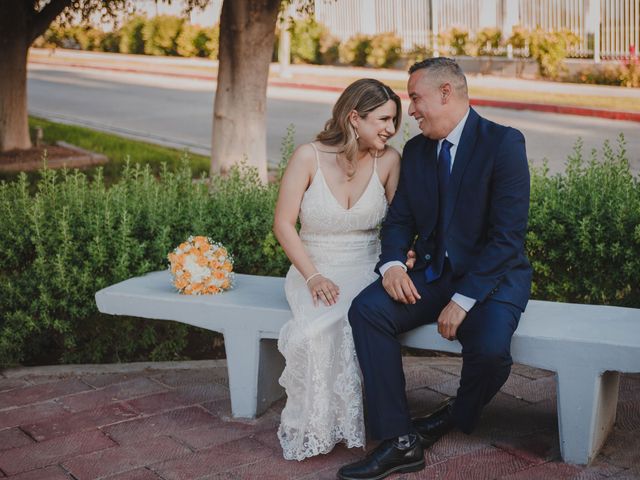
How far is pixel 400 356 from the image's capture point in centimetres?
403

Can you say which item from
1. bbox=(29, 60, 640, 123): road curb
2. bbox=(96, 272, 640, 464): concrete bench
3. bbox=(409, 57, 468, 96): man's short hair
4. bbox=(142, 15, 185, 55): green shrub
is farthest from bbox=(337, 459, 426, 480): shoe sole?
bbox=(142, 15, 185, 55): green shrub

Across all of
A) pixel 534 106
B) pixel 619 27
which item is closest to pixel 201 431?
pixel 534 106

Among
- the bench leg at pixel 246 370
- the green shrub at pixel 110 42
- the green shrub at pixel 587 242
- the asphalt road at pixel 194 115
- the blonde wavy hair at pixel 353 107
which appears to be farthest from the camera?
the green shrub at pixel 110 42

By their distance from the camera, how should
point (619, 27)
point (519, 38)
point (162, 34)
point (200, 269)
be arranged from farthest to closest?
point (162, 34)
point (519, 38)
point (619, 27)
point (200, 269)

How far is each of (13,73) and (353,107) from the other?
9099 millimetres

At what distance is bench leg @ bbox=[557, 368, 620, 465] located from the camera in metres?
3.87

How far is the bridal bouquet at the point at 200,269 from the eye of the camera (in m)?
4.72

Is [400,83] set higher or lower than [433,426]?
higher

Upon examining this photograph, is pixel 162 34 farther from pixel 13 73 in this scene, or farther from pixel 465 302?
pixel 465 302

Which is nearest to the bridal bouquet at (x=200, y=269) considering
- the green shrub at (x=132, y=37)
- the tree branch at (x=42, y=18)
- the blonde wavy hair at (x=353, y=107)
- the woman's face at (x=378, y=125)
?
the blonde wavy hair at (x=353, y=107)

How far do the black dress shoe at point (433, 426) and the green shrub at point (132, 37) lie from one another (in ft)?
114

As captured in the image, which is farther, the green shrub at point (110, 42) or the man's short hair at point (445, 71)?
the green shrub at point (110, 42)

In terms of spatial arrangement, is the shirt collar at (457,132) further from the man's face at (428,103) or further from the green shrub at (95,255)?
the green shrub at (95,255)

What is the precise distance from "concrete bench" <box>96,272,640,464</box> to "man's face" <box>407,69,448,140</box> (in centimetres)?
88
